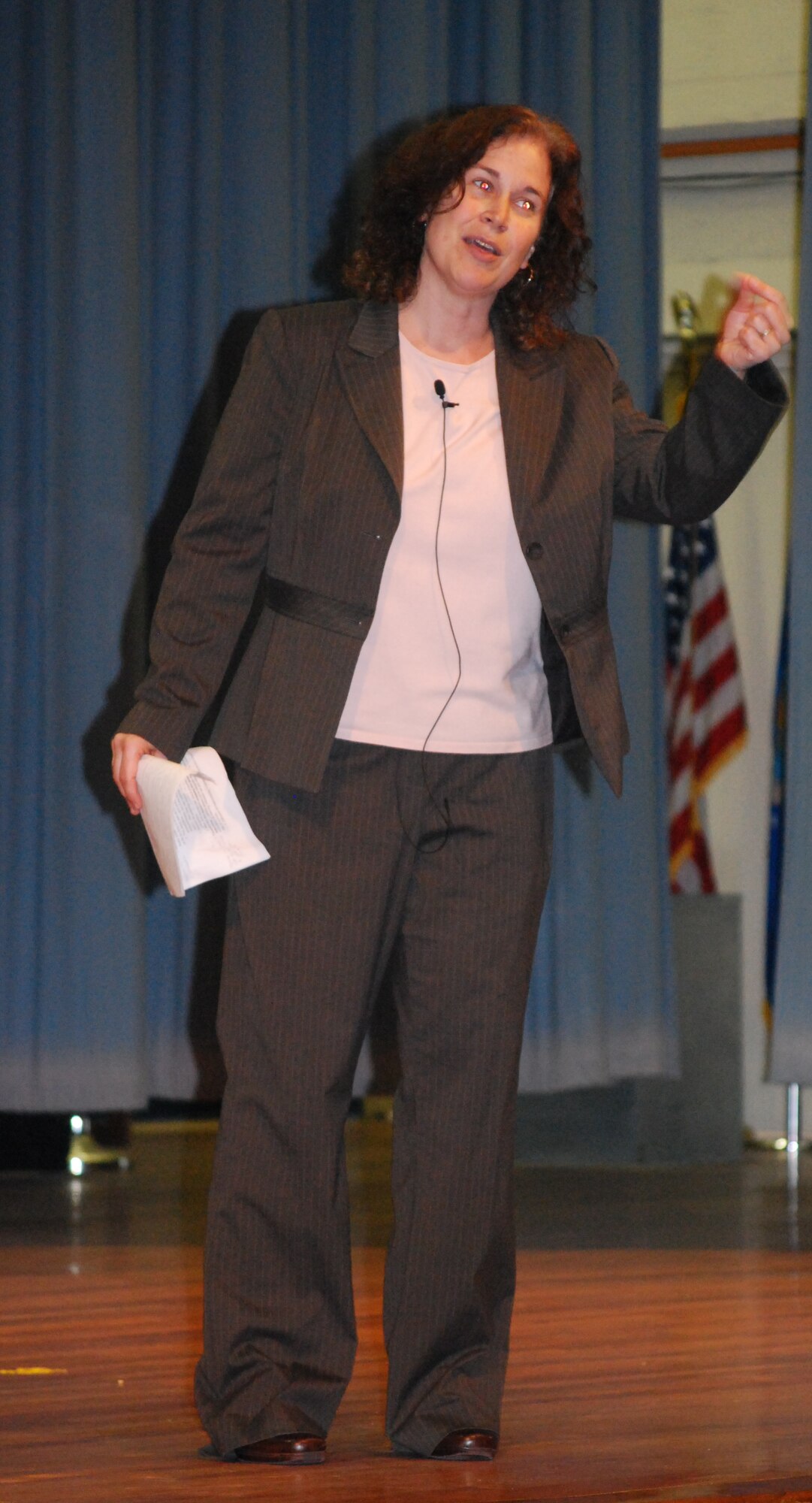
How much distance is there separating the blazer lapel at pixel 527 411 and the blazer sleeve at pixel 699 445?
8 centimetres

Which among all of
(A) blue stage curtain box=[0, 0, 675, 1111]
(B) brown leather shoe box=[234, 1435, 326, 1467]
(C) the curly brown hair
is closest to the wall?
(A) blue stage curtain box=[0, 0, 675, 1111]

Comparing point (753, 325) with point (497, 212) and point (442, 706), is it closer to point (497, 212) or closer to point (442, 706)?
point (497, 212)

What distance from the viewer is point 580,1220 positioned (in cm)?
331

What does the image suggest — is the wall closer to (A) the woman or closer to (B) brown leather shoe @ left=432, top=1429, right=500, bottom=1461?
(A) the woman

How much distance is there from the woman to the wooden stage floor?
3.9 inches

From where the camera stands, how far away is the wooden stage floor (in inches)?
60.6

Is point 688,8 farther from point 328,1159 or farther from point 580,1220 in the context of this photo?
point 328,1159

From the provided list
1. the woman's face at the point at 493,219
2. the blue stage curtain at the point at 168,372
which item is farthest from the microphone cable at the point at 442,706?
the blue stage curtain at the point at 168,372

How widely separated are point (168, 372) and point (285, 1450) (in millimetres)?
2776

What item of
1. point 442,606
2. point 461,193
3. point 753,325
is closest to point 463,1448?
point 442,606

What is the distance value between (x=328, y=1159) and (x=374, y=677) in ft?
1.50

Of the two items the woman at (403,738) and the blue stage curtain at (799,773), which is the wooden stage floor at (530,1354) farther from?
the blue stage curtain at (799,773)

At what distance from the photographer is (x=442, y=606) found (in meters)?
1.65

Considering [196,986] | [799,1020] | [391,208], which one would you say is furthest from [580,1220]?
[391,208]
